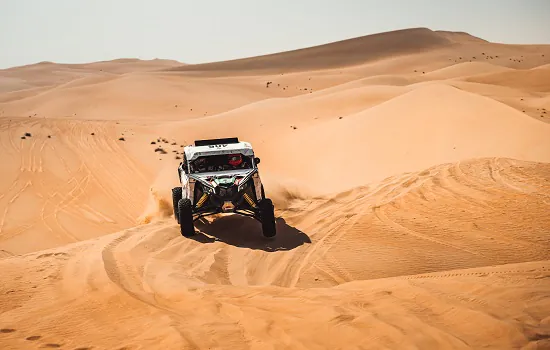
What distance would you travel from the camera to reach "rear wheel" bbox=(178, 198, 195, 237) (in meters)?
11.5

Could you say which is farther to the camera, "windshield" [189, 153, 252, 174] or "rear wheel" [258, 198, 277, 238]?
"windshield" [189, 153, 252, 174]

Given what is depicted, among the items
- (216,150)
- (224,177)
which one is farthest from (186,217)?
(216,150)

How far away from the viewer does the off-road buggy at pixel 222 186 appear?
11.4 meters

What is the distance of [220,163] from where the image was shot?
40.2 ft

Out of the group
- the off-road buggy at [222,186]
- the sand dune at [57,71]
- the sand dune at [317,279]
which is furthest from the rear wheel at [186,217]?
the sand dune at [57,71]

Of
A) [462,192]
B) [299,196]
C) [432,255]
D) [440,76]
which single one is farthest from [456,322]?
[440,76]

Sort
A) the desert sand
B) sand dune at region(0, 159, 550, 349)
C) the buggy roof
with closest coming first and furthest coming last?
sand dune at region(0, 159, 550, 349) → the desert sand → the buggy roof

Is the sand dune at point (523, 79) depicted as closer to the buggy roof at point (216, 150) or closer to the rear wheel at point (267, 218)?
the buggy roof at point (216, 150)

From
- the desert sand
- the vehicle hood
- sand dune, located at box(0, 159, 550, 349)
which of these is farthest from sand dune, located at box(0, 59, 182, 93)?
sand dune, located at box(0, 159, 550, 349)

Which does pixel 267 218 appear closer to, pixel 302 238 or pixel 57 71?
pixel 302 238

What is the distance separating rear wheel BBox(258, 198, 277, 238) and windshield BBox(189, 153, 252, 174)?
1114mm

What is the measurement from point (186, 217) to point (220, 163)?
4.77 feet

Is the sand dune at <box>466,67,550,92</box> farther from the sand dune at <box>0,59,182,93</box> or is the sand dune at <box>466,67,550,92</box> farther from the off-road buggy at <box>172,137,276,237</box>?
the sand dune at <box>0,59,182,93</box>

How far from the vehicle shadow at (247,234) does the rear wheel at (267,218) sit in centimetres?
13
